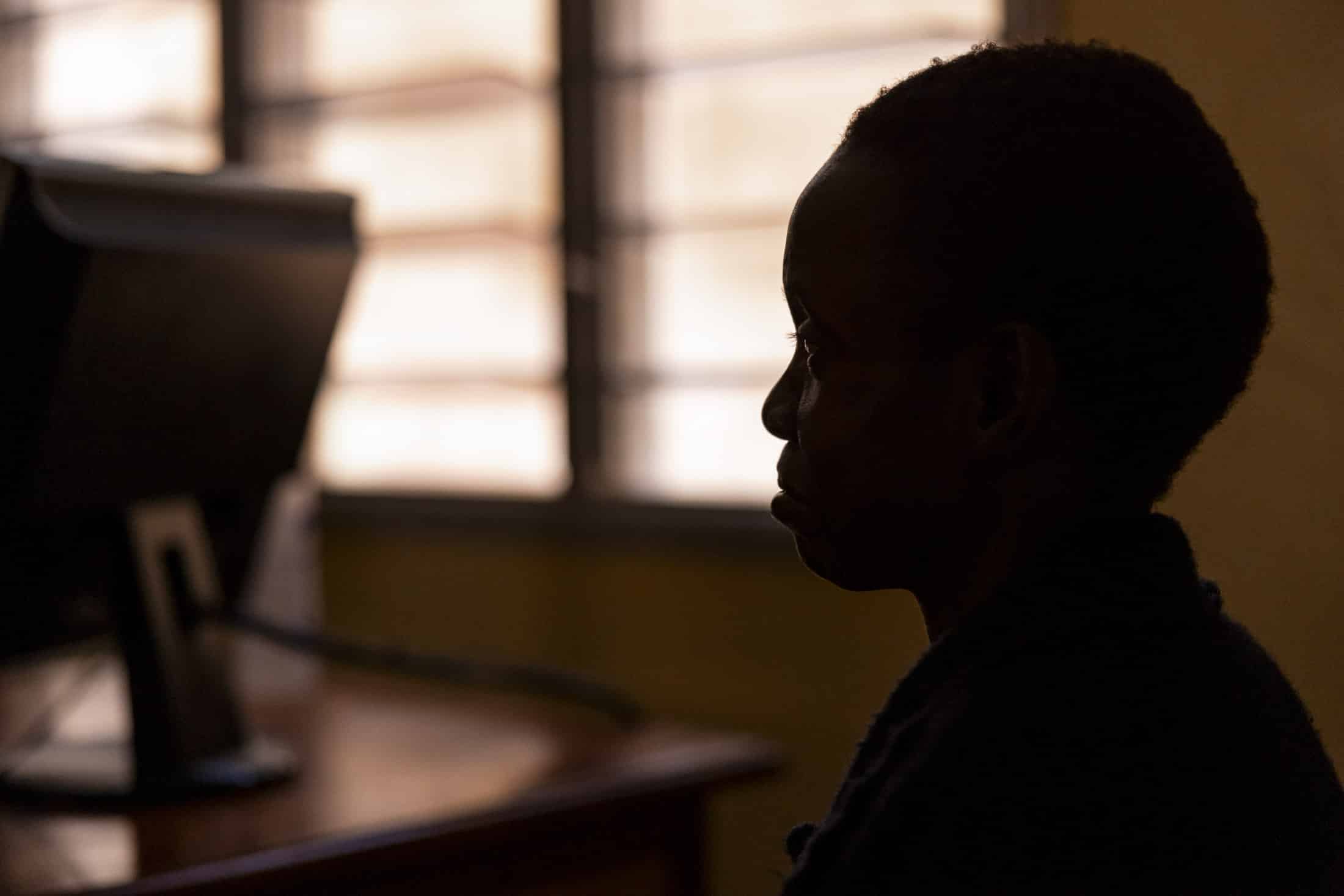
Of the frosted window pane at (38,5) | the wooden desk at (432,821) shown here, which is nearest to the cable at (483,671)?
the wooden desk at (432,821)

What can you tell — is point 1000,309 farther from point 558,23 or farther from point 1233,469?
point 558,23

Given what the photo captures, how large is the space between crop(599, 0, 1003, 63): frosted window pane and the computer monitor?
678 mm

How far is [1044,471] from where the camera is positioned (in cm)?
53

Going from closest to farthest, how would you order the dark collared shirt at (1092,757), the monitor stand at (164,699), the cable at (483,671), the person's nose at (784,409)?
1. the dark collared shirt at (1092,757)
2. the person's nose at (784,409)
3. the monitor stand at (164,699)
4. the cable at (483,671)

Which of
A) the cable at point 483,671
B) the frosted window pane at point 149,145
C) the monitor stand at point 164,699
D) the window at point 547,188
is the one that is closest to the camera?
the monitor stand at point 164,699

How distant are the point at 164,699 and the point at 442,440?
989mm

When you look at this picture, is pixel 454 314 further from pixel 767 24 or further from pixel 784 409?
pixel 784 409

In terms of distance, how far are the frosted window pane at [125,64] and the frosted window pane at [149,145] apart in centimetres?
2

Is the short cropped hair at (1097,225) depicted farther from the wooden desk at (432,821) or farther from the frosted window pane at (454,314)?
the frosted window pane at (454,314)

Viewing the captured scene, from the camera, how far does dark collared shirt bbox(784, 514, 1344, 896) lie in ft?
1.57

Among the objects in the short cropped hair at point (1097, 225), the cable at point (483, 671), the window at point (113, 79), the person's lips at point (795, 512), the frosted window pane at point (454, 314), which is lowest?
the cable at point (483, 671)

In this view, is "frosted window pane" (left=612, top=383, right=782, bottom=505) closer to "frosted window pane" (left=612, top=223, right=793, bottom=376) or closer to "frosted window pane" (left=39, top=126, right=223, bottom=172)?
"frosted window pane" (left=612, top=223, right=793, bottom=376)

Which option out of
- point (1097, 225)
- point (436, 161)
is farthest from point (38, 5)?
point (1097, 225)

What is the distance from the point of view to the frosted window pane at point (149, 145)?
256 cm
